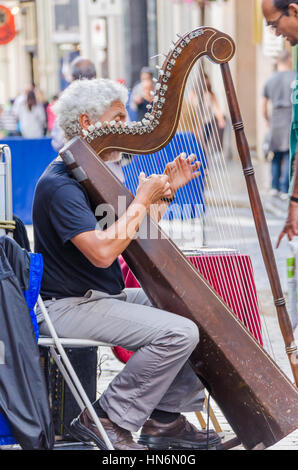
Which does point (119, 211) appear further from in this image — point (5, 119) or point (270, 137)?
point (5, 119)

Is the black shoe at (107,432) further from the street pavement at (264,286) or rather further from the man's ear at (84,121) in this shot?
the man's ear at (84,121)

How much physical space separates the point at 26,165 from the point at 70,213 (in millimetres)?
6763

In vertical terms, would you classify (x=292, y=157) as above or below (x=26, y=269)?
above

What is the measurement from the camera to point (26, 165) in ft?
33.0

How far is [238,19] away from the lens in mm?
20641

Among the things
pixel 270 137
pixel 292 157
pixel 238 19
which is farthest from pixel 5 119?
pixel 292 157

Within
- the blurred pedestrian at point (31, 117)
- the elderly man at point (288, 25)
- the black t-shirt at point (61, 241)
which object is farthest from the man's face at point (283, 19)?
the blurred pedestrian at point (31, 117)

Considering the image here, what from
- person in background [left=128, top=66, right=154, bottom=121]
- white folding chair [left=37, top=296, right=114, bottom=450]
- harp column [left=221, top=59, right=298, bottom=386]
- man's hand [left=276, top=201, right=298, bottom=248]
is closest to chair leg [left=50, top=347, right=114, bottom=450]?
white folding chair [left=37, top=296, right=114, bottom=450]

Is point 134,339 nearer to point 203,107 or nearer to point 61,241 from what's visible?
point 61,241

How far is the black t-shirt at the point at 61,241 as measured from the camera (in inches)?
134

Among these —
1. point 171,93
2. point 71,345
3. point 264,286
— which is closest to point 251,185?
point 171,93

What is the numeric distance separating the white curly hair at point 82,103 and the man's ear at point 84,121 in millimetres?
10

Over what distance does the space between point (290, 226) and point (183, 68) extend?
2.33ft

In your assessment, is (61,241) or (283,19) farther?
(283,19)
